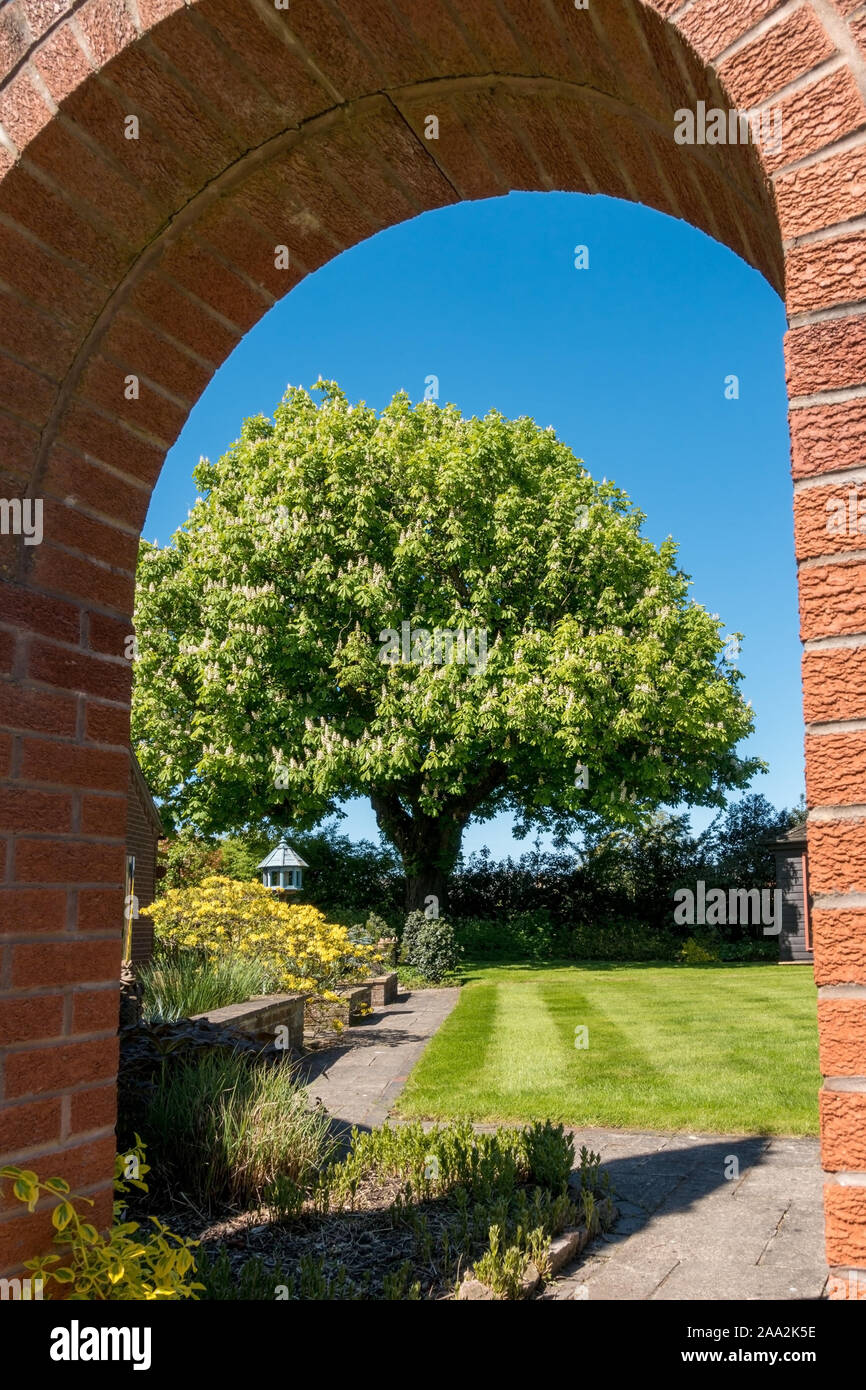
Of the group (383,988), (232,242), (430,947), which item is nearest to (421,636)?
(430,947)

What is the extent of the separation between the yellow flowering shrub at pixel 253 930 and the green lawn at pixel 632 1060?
168cm

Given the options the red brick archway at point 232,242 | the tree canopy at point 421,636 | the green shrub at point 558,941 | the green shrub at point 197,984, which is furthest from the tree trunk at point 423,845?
the red brick archway at point 232,242

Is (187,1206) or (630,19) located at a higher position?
(630,19)

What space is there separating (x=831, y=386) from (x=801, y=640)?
374 millimetres

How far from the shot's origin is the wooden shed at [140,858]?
55.0 ft

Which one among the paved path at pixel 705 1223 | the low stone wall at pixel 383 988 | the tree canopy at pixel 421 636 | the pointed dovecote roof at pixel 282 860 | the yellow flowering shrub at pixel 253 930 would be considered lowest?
the low stone wall at pixel 383 988

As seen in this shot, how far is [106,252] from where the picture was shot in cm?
252

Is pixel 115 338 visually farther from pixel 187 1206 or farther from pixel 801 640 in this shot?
pixel 187 1206

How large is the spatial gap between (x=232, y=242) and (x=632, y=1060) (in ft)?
27.5

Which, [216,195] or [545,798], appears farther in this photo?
[545,798]

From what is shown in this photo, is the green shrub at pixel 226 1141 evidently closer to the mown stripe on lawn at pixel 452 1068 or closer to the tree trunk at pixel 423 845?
the mown stripe on lawn at pixel 452 1068

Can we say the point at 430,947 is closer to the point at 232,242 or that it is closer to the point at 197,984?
the point at 197,984

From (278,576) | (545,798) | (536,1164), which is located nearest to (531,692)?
(545,798)
